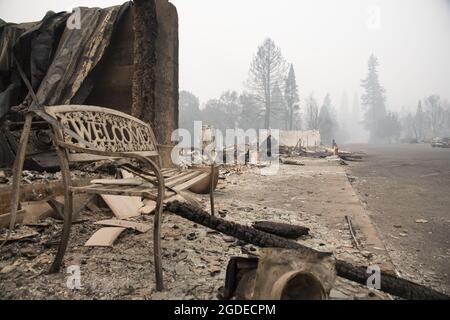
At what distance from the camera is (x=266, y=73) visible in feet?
152

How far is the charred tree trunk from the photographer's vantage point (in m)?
4.94

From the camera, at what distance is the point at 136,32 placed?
16.4 feet

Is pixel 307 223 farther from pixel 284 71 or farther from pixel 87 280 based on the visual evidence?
pixel 284 71

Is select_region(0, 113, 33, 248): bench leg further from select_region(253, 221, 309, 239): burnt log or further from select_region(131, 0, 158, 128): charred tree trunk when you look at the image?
select_region(131, 0, 158, 128): charred tree trunk

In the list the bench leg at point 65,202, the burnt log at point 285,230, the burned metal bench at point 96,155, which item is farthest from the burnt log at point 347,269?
the bench leg at point 65,202

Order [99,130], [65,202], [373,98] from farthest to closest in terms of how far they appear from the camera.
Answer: [373,98]
[99,130]
[65,202]

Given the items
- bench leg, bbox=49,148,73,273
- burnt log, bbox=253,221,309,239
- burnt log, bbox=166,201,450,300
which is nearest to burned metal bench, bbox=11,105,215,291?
bench leg, bbox=49,148,73,273

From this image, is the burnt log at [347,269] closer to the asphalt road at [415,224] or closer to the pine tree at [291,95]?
the asphalt road at [415,224]

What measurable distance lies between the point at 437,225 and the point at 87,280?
404cm

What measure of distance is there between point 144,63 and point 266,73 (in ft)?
143

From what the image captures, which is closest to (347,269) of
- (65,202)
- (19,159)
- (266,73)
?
(65,202)

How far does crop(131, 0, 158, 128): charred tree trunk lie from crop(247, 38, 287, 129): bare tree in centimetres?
4200

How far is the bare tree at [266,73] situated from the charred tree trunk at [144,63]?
4200cm

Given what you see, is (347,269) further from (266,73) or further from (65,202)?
(266,73)
